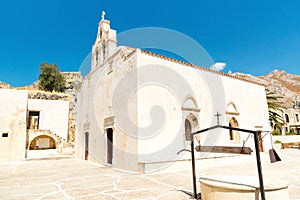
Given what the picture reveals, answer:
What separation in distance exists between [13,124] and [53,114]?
6.51 m

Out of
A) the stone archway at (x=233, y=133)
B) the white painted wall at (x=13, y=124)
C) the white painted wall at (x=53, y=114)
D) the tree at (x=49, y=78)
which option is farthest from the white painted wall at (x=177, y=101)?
the tree at (x=49, y=78)

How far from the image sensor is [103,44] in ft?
40.3

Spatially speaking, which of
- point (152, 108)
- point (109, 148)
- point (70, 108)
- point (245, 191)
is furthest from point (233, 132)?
point (70, 108)

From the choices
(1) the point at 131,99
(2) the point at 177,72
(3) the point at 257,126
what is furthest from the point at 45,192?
(3) the point at 257,126

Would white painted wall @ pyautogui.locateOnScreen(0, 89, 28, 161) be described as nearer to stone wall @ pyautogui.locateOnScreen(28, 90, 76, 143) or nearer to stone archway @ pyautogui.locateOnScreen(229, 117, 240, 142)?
stone wall @ pyautogui.locateOnScreen(28, 90, 76, 143)

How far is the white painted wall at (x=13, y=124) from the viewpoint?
15.6 meters

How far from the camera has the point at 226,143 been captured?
1163cm

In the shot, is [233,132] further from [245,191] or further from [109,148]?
[245,191]

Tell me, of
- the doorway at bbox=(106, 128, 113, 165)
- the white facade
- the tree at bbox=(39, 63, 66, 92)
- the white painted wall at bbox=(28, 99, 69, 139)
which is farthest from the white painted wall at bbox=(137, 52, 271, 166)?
the tree at bbox=(39, 63, 66, 92)

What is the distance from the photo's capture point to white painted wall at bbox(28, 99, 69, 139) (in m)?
21.9

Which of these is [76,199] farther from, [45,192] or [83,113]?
[83,113]

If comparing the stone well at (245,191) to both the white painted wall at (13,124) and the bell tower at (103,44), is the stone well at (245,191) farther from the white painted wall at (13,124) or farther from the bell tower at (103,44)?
the white painted wall at (13,124)

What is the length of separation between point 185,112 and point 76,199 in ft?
21.3

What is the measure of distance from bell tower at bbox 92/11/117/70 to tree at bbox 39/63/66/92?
27.3 m
